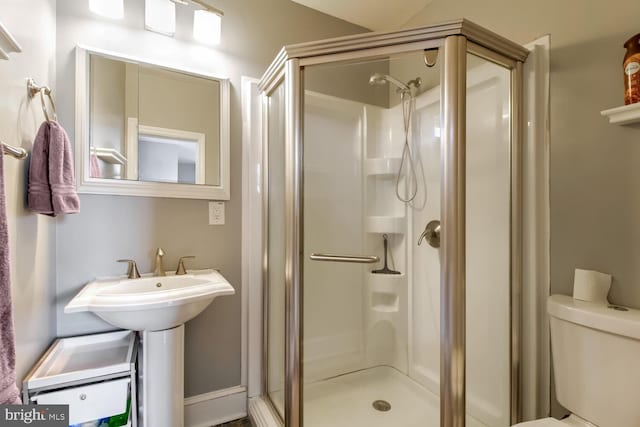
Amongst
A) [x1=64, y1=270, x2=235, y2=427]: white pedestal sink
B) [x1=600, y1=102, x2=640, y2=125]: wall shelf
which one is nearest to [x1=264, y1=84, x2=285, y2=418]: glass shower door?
[x1=64, y1=270, x2=235, y2=427]: white pedestal sink

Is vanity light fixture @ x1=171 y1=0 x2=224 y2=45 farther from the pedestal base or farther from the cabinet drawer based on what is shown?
the cabinet drawer

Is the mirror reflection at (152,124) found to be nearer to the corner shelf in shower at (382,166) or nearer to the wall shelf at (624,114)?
the corner shelf in shower at (382,166)

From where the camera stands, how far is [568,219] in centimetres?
117

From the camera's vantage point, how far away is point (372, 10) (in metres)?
1.93

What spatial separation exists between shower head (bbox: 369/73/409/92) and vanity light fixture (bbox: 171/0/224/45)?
2.89ft

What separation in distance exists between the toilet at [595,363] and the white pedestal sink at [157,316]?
121cm

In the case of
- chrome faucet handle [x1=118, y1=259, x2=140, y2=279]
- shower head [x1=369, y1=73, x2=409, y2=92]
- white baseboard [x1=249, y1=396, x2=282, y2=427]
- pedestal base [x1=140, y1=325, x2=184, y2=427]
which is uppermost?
shower head [x1=369, y1=73, x2=409, y2=92]

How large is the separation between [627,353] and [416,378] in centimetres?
100

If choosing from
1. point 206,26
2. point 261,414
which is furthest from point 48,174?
point 261,414

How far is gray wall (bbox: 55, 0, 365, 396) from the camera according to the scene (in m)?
1.33

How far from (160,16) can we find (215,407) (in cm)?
205

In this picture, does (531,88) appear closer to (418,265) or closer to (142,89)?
(418,265)

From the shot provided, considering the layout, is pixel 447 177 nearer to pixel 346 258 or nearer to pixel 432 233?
pixel 432 233

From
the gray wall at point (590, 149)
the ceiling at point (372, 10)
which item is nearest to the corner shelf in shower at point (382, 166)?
the gray wall at point (590, 149)
